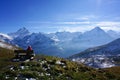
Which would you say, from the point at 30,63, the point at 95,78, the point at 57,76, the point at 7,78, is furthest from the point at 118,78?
the point at 7,78

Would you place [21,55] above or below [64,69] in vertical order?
above

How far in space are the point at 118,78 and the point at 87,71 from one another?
295 inches

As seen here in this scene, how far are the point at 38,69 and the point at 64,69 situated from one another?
277 inches

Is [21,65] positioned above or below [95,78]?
above

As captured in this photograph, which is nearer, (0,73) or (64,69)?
(0,73)

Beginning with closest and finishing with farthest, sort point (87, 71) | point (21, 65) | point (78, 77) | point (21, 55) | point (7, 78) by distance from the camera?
point (7, 78), point (78, 77), point (21, 65), point (87, 71), point (21, 55)

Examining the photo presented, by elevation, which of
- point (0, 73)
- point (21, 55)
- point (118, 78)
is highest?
point (21, 55)

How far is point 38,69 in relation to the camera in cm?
4738

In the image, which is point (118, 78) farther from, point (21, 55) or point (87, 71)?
point (21, 55)

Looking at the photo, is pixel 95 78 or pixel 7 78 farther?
pixel 95 78

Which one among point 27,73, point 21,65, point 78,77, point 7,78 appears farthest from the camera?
point 21,65

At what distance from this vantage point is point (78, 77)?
153 ft

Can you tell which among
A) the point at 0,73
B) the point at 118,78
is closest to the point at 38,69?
the point at 0,73

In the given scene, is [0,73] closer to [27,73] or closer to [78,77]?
[27,73]
